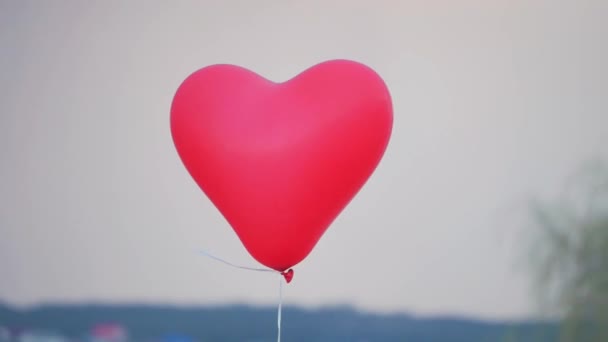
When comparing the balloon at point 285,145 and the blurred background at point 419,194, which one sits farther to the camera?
the blurred background at point 419,194

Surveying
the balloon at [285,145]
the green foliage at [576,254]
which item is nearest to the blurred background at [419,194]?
the green foliage at [576,254]

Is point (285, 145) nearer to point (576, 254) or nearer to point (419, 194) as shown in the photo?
point (419, 194)

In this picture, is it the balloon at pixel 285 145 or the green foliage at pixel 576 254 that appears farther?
the green foliage at pixel 576 254

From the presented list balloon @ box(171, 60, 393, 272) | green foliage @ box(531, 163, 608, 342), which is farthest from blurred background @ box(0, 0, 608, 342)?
balloon @ box(171, 60, 393, 272)

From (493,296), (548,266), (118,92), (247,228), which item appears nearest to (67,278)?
(118,92)

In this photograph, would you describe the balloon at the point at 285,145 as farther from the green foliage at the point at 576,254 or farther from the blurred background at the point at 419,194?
the green foliage at the point at 576,254

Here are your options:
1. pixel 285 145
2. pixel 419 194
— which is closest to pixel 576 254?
pixel 419 194

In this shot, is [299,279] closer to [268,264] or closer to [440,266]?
[440,266]
